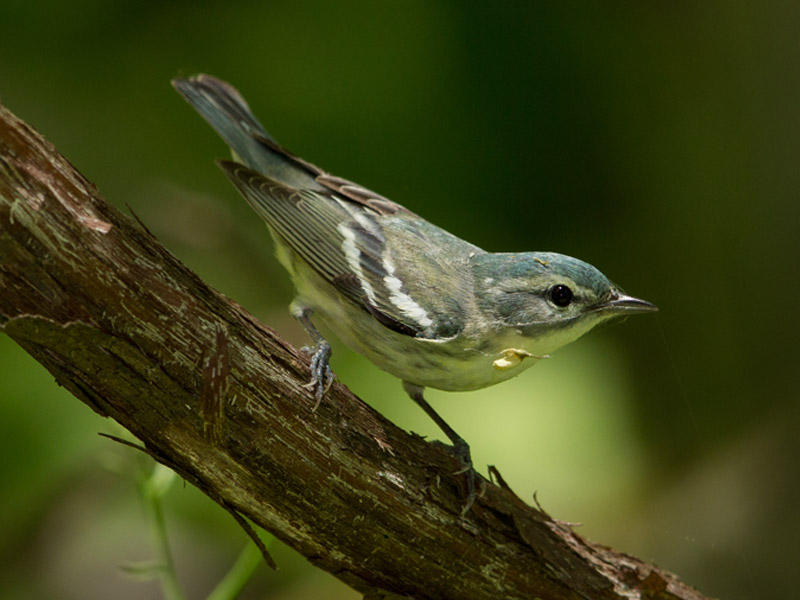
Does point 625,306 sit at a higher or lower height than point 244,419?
higher

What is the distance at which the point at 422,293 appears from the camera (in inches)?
110

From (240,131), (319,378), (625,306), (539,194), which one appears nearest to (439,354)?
(319,378)

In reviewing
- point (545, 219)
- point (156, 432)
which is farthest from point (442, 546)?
point (545, 219)

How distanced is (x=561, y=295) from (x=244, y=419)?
1.22 metres

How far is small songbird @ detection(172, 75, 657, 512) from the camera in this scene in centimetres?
266

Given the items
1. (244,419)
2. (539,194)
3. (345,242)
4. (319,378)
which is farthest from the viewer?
(539,194)

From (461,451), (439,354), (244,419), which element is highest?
(439,354)

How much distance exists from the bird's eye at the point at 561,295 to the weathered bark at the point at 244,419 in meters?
0.65

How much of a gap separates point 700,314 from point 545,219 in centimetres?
115

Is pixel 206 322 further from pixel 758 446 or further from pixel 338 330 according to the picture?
pixel 758 446

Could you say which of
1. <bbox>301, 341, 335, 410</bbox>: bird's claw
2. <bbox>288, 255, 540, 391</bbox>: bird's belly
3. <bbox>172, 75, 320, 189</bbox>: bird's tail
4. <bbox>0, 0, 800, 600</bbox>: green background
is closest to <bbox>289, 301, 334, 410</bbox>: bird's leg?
<bbox>301, 341, 335, 410</bbox>: bird's claw

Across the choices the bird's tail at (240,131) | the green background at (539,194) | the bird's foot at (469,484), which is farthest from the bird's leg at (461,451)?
the bird's tail at (240,131)

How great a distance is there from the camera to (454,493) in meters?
A: 2.38

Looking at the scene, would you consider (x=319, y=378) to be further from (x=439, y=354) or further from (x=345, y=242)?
(x=345, y=242)
